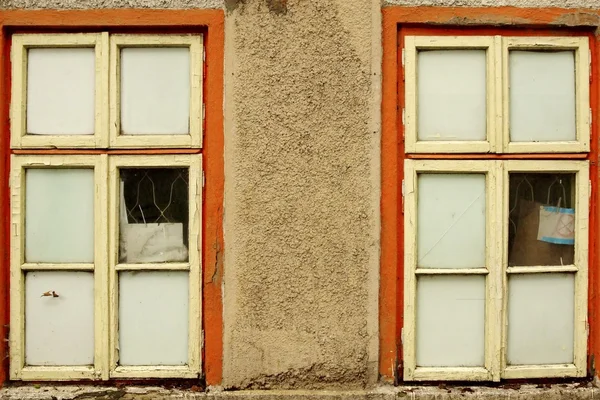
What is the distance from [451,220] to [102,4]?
6.20 feet

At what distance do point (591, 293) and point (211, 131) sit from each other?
193 centimetres

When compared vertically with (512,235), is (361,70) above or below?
above

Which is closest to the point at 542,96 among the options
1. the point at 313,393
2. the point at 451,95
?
the point at 451,95

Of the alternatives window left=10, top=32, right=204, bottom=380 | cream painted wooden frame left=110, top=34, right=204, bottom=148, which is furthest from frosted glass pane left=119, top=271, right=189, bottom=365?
cream painted wooden frame left=110, top=34, right=204, bottom=148

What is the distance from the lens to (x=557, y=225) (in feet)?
9.78

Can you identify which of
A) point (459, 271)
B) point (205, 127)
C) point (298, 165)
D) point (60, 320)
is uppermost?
point (205, 127)

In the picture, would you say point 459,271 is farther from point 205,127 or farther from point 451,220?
point 205,127

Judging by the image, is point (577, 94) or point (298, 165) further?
point (577, 94)

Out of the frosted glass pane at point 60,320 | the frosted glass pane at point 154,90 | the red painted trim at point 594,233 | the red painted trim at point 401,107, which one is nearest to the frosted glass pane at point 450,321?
the red painted trim at point 401,107

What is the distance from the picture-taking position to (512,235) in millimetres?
2971

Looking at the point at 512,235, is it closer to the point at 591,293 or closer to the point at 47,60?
the point at 591,293

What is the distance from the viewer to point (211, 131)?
9.42ft

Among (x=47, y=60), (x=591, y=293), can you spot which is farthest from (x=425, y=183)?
(x=47, y=60)

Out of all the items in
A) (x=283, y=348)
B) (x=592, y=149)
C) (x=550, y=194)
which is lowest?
(x=283, y=348)
